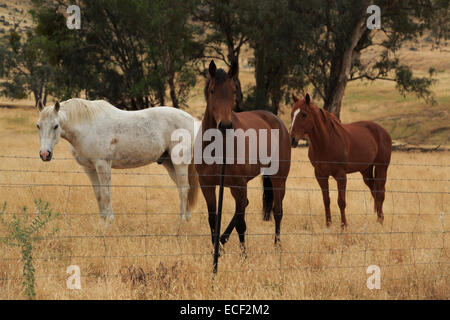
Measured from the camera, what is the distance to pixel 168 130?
8.26 metres

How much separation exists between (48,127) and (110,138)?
101 centimetres

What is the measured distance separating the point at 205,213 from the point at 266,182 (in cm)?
154

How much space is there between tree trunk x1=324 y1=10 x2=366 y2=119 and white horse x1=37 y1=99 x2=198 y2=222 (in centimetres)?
1578

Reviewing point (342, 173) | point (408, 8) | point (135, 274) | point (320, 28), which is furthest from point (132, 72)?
point (135, 274)

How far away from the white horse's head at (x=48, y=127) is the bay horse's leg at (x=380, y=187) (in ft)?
17.2

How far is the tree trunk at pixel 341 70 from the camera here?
22.2 meters

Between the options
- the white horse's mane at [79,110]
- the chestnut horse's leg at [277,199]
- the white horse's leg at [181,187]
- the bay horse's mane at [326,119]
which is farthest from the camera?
the white horse's leg at [181,187]

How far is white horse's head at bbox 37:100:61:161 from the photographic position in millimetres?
6861

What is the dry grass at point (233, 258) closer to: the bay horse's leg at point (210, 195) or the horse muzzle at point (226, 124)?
the bay horse's leg at point (210, 195)

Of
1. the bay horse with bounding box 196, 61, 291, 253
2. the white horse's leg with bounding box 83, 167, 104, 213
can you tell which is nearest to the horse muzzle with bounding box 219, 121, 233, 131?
the bay horse with bounding box 196, 61, 291, 253

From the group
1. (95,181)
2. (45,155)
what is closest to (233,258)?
(45,155)

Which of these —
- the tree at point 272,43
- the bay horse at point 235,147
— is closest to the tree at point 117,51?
the tree at point 272,43

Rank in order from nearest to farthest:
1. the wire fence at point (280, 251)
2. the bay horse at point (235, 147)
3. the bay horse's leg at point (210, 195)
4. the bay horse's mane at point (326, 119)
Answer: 1. the bay horse at point (235, 147)
2. the wire fence at point (280, 251)
3. the bay horse's leg at point (210, 195)
4. the bay horse's mane at point (326, 119)

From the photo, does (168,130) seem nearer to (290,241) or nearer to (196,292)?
(290,241)
